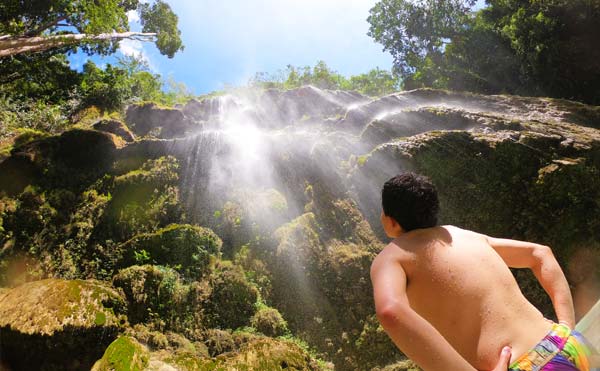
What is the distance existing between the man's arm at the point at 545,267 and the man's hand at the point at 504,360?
0.44 m

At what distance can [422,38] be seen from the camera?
2797 cm

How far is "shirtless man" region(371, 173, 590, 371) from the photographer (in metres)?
1.71

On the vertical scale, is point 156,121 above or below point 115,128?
above

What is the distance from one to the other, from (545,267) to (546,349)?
0.56 meters

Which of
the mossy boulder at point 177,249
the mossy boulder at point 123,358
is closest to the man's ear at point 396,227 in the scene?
the mossy boulder at point 123,358

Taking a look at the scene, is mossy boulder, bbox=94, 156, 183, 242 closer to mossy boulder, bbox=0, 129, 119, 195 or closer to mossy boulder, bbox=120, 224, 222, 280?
mossy boulder, bbox=120, 224, 222, 280

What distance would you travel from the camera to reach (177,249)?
8891 millimetres

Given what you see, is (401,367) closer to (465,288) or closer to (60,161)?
(465,288)

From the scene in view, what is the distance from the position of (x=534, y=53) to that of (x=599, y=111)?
20.0 feet

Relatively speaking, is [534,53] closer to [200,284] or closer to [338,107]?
[338,107]

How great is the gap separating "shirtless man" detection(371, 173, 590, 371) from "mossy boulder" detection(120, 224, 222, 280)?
745 cm

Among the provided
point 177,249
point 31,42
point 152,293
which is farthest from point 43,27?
point 152,293

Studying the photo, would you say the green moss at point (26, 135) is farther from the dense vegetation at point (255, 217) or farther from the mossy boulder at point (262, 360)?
the mossy boulder at point (262, 360)

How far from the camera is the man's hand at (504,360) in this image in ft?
5.31
